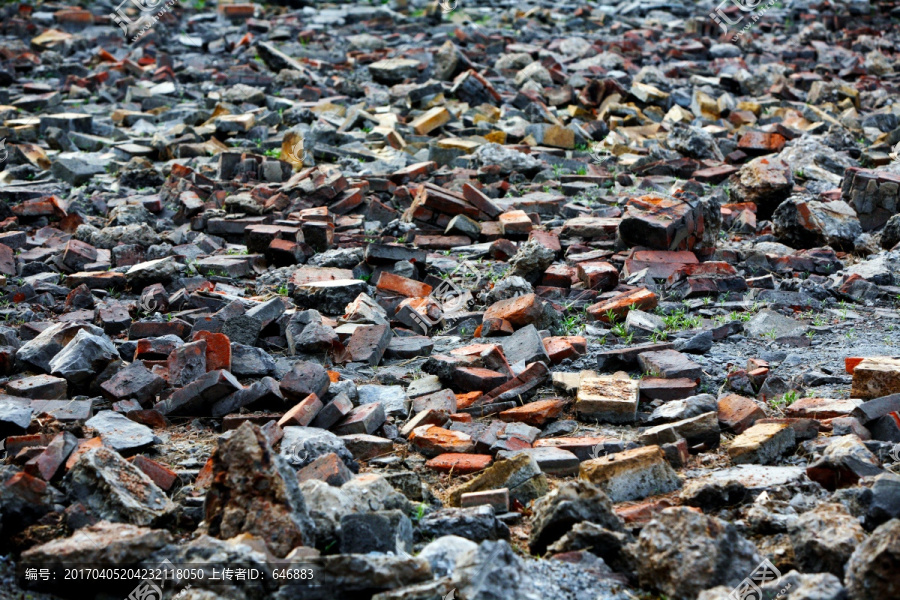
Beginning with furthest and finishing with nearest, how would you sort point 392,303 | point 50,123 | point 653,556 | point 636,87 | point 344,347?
1. point 636,87
2. point 50,123
3. point 392,303
4. point 344,347
5. point 653,556

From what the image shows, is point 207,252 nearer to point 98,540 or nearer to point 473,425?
point 473,425

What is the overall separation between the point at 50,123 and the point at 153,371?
7293 millimetres

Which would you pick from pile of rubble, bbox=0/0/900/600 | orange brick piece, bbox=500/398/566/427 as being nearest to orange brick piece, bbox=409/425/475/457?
pile of rubble, bbox=0/0/900/600

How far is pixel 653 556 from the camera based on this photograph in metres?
2.93

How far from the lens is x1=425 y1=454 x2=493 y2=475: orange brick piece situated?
12.9 ft

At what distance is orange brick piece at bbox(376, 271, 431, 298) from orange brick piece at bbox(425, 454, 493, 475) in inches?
97.4

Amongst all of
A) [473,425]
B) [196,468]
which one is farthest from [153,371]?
[473,425]

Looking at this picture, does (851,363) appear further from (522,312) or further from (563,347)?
(522,312)

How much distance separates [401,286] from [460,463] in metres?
2.60

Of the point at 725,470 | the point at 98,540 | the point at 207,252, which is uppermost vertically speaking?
the point at 98,540

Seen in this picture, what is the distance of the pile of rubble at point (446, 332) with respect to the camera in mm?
2996

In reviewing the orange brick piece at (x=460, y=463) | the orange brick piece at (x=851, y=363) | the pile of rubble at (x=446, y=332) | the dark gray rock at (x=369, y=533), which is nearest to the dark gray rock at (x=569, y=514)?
the pile of rubble at (x=446, y=332)

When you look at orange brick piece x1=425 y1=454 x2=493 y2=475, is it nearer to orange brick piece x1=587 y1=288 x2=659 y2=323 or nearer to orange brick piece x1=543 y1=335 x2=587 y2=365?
orange brick piece x1=543 y1=335 x2=587 y2=365

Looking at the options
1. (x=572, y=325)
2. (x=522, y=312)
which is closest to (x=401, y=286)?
→ (x=522, y=312)
